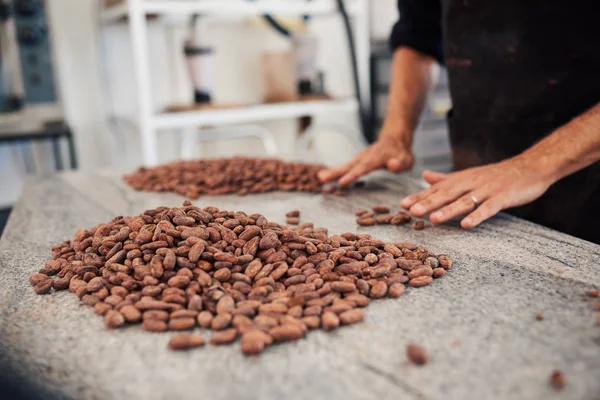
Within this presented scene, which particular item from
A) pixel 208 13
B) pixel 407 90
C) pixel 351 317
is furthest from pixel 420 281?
pixel 208 13

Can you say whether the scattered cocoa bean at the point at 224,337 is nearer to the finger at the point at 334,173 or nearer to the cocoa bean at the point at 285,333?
the cocoa bean at the point at 285,333

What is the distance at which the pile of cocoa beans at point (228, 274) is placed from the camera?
0.71m

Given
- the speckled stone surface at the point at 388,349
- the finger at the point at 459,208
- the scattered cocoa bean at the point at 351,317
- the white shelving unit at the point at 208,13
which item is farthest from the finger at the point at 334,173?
the white shelving unit at the point at 208,13

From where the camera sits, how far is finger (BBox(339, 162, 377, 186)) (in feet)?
4.88

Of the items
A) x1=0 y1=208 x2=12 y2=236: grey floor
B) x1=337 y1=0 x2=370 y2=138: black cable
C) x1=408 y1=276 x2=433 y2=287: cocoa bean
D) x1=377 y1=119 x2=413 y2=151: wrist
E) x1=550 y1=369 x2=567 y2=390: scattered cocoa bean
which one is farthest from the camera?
x1=337 y1=0 x2=370 y2=138: black cable

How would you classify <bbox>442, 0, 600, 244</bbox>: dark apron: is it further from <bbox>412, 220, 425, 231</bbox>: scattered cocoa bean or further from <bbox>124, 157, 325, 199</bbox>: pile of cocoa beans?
<bbox>124, 157, 325, 199</bbox>: pile of cocoa beans

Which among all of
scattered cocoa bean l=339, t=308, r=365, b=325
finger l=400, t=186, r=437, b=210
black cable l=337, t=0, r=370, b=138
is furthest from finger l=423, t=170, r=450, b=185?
black cable l=337, t=0, r=370, b=138

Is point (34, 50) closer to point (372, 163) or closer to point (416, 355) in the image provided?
point (372, 163)

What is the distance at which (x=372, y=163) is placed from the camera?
1518 millimetres

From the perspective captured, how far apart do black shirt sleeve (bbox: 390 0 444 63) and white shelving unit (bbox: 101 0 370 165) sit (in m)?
1.03

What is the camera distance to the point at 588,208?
50.9 inches

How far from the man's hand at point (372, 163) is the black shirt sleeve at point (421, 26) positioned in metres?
0.39

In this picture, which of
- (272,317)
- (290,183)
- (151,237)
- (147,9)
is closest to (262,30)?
(147,9)

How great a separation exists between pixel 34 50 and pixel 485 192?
229 centimetres
